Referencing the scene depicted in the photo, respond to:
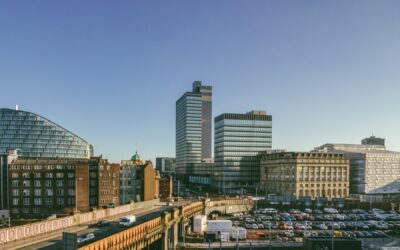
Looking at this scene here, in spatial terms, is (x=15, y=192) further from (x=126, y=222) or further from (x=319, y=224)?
(x=319, y=224)

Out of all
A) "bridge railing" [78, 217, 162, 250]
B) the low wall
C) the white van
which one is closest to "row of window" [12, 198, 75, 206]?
the low wall

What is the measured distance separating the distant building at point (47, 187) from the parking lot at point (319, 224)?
51.0m

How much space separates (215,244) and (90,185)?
54.1 metres

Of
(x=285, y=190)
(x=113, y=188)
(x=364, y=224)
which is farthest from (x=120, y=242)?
(x=285, y=190)

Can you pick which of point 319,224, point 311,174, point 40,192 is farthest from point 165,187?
point 319,224

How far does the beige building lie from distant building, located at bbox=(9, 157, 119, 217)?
10215 cm

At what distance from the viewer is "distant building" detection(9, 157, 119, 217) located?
10944 cm

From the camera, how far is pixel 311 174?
178 metres

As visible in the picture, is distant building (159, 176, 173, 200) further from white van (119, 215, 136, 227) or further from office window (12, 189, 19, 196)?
white van (119, 215, 136, 227)

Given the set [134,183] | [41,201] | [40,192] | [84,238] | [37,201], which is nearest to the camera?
[84,238]

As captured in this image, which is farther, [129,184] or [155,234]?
[129,184]

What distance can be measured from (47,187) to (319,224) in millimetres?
86107

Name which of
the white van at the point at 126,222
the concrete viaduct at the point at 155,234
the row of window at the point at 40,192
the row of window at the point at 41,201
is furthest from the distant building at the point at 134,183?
the white van at the point at 126,222

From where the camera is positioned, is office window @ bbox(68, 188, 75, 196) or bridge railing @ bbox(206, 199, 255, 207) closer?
office window @ bbox(68, 188, 75, 196)
